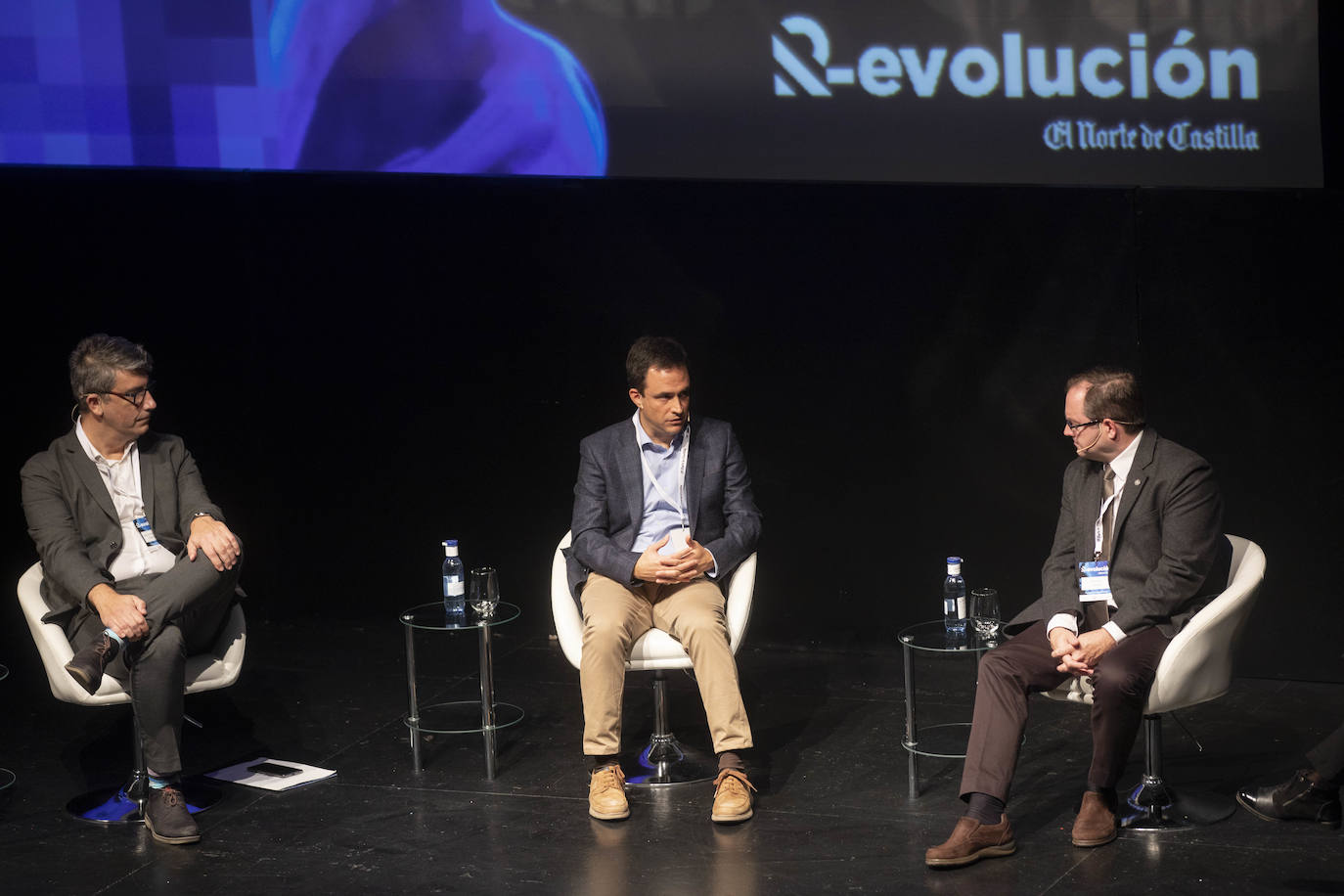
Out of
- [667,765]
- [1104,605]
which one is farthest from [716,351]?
[1104,605]

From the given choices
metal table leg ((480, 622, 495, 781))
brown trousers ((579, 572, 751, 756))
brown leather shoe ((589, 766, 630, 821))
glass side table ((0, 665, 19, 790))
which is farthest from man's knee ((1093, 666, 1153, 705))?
glass side table ((0, 665, 19, 790))

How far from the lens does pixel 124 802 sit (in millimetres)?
4523

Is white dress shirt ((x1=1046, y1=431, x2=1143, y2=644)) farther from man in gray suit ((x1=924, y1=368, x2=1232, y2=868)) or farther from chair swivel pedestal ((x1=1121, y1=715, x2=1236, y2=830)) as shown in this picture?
chair swivel pedestal ((x1=1121, y1=715, x2=1236, y2=830))

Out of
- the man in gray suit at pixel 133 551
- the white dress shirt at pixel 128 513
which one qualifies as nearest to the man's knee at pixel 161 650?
the man in gray suit at pixel 133 551

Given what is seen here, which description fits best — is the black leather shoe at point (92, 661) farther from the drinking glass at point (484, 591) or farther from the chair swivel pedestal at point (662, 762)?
the chair swivel pedestal at point (662, 762)

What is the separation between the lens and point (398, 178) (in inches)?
232

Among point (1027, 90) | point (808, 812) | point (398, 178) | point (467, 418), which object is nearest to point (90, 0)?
point (398, 178)

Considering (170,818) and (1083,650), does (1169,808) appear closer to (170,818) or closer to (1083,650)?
(1083,650)

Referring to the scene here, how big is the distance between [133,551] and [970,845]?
2423 mm

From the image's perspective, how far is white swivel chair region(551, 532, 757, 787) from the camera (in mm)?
4477

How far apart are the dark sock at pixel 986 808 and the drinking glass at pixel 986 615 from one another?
23.3 inches

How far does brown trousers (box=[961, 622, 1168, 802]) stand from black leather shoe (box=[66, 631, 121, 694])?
7.17 feet

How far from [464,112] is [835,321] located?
152 centimetres

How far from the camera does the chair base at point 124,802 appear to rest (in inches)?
174
